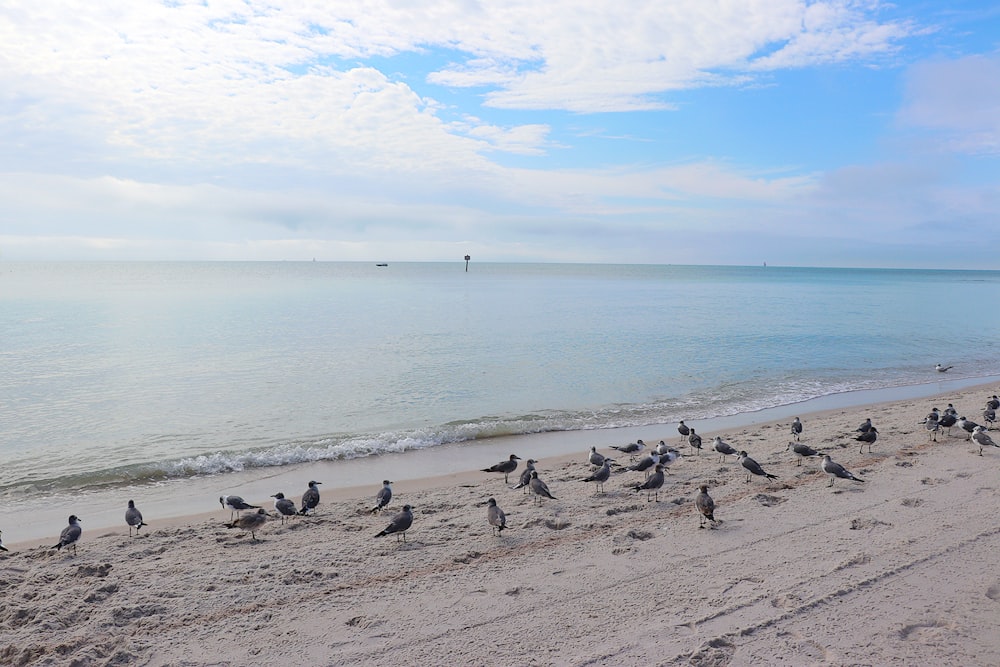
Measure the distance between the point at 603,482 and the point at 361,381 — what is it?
1337 centimetres

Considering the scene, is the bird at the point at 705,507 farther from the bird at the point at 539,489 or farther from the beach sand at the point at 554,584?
the bird at the point at 539,489

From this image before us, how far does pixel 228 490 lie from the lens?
12.0 metres

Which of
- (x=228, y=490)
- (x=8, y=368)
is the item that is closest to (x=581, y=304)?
(x=8, y=368)

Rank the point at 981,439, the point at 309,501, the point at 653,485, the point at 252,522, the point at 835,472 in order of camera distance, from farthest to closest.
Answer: the point at 981,439, the point at 835,472, the point at 653,485, the point at 309,501, the point at 252,522

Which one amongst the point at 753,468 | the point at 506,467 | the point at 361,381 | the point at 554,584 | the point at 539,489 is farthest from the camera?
the point at 361,381

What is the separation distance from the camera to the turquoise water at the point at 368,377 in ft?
48.1

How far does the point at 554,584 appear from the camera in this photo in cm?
703

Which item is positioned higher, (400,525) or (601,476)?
(601,476)

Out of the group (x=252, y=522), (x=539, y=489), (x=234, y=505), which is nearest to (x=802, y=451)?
(x=539, y=489)

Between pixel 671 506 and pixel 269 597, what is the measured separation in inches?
245

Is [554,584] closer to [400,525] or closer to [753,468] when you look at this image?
[400,525]

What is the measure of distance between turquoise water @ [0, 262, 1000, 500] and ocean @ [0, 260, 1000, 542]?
3.4 inches

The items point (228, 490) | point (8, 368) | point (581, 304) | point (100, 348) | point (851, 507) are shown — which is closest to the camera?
point (851, 507)

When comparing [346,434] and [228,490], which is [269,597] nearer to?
[228,490]
